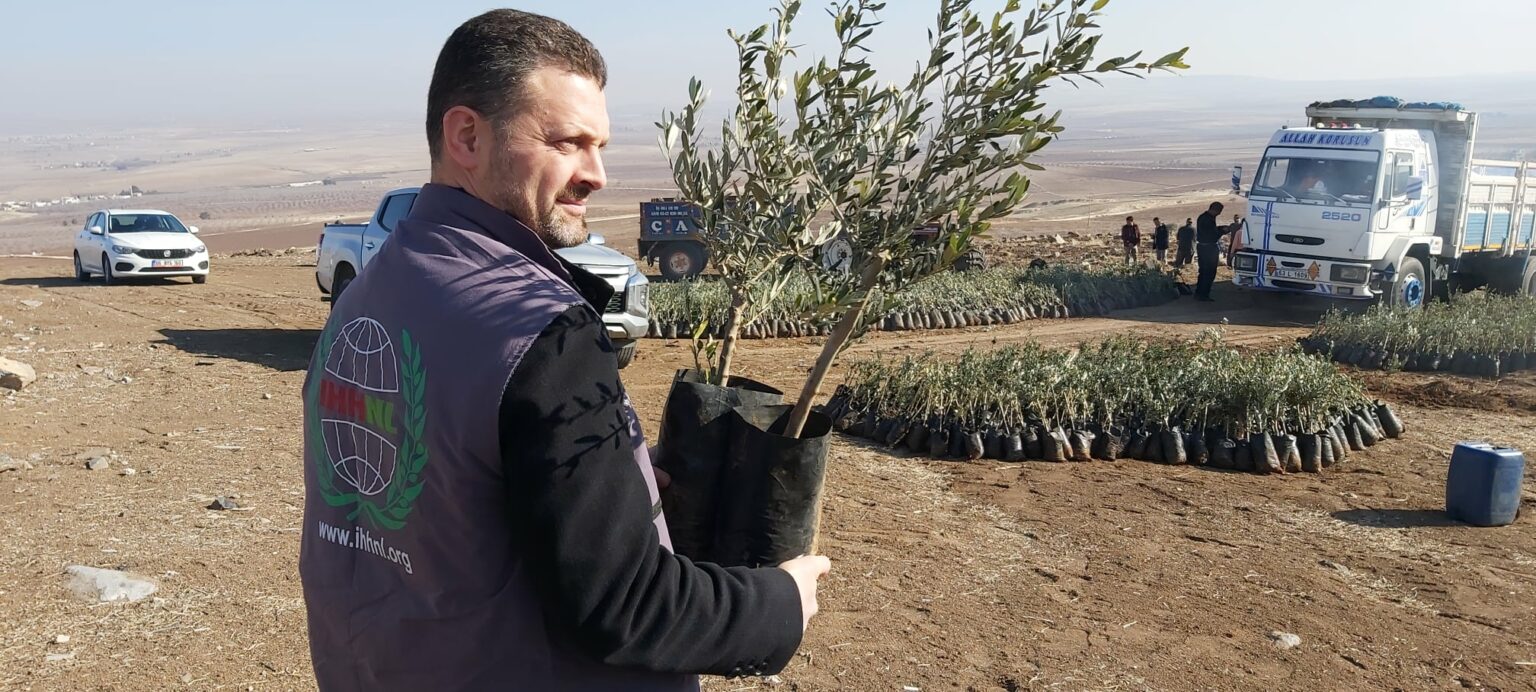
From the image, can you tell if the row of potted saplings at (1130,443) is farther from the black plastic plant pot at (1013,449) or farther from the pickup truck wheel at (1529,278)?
the pickup truck wheel at (1529,278)

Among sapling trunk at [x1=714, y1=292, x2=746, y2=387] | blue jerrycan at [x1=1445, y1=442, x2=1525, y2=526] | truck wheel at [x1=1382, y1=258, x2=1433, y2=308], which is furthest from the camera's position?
truck wheel at [x1=1382, y1=258, x2=1433, y2=308]

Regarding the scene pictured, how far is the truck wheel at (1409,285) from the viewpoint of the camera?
16125 millimetres

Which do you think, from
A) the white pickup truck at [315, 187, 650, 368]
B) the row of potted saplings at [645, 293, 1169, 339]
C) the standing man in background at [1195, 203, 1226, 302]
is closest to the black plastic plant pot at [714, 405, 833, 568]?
the white pickup truck at [315, 187, 650, 368]

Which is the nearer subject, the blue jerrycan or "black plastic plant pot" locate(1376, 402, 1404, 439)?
the blue jerrycan

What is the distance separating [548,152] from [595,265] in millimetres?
9669

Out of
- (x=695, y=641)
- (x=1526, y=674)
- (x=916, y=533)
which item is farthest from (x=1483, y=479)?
(x=695, y=641)

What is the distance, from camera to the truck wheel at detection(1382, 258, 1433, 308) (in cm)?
1612

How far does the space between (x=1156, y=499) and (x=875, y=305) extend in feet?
16.1

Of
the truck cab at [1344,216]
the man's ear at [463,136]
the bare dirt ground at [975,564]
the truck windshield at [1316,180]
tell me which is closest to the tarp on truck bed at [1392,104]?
the truck cab at [1344,216]

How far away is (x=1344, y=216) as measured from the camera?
52.3 feet

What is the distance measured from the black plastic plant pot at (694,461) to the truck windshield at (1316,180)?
51.9ft

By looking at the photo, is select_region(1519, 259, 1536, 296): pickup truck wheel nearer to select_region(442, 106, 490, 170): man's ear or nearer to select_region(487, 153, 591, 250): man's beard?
select_region(487, 153, 591, 250): man's beard

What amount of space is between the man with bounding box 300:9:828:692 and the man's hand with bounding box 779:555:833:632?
0.01m

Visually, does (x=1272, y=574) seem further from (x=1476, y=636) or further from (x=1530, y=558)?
(x=1530, y=558)
